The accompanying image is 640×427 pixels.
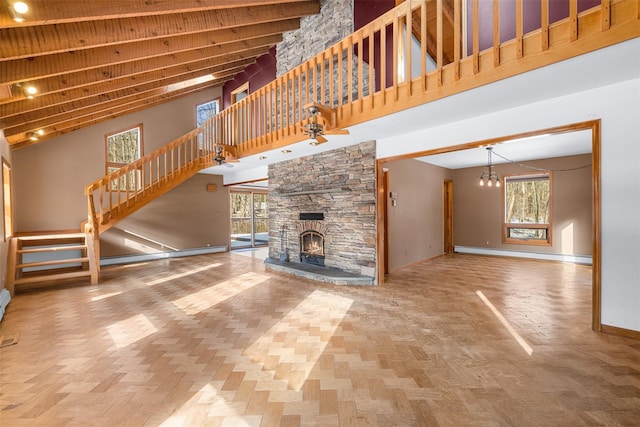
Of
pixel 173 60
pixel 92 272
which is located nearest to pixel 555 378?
pixel 173 60

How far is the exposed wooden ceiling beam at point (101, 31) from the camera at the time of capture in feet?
7.78

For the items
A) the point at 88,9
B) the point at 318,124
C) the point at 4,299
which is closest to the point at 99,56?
the point at 88,9

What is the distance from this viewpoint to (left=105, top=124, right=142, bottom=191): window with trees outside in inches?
260

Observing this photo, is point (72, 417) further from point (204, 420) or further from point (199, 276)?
point (199, 276)

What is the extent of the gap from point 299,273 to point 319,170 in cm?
203

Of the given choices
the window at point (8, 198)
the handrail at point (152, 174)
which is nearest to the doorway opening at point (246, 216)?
the handrail at point (152, 174)

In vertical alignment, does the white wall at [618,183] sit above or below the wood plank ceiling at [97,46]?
below

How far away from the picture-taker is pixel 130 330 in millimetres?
2969

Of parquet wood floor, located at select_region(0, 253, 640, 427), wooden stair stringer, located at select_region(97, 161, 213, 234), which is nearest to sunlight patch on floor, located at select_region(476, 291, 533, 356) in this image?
parquet wood floor, located at select_region(0, 253, 640, 427)

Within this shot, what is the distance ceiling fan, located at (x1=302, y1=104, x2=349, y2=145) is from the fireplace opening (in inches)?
90.6

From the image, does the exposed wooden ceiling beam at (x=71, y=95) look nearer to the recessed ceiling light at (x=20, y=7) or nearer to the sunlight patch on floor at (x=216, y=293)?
the recessed ceiling light at (x=20, y=7)

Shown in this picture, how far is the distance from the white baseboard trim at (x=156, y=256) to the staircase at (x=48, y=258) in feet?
1.99

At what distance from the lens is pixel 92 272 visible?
193 inches

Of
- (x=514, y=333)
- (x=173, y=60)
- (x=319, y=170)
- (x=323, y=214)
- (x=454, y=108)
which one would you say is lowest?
(x=514, y=333)
